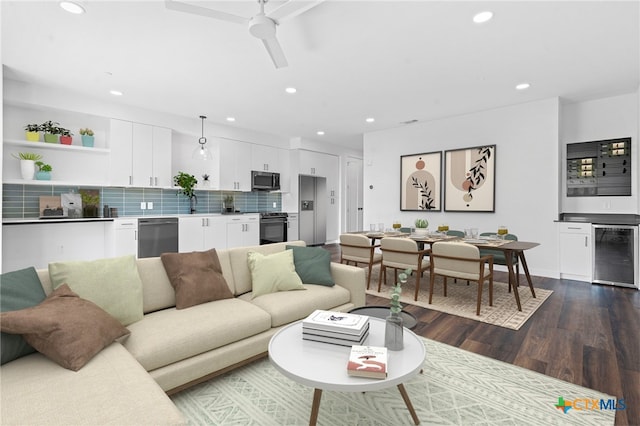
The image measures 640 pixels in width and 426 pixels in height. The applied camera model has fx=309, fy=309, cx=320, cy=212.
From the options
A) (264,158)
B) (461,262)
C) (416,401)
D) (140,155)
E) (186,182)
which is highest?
(264,158)

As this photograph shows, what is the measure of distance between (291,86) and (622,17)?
3312 millimetres

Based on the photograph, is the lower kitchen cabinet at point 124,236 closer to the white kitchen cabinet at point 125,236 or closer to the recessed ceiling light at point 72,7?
the white kitchen cabinet at point 125,236

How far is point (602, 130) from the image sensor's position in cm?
479

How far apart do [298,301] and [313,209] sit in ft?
18.9

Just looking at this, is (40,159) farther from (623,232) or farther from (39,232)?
(623,232)

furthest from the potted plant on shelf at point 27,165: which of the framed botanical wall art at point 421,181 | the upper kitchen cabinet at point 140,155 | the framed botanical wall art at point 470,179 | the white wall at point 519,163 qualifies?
the framed botanical wall art at point 470,179

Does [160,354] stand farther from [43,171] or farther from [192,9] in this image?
[43,171]

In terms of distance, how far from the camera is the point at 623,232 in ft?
13.8

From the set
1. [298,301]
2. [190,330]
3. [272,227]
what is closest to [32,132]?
[272,227]

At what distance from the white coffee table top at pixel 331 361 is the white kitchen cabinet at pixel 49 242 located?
169 inches

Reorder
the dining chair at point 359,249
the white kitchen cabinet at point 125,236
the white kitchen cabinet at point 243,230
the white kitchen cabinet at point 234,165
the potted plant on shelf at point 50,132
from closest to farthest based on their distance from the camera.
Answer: the dining chair at point 359,249 < the potted plant on shelf at point 50,132 < the white kitchen cabinet at point 125,236 < the white kitchen cabinet at point 243,230 < the white kitchen cabinet at point 234,165

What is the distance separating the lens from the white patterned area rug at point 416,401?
1.64 metres

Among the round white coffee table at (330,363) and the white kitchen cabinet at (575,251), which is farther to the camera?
the white kitchen cabinet at (575,251)

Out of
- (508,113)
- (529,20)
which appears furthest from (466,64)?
(508,113)
